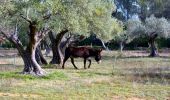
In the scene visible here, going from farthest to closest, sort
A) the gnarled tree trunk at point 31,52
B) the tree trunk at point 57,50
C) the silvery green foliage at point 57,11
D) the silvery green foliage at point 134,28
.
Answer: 1. the silvery green foliage at point 134,28
2. the tree trunk at point 57,50
3. the gnarled tree trunk at point 31,52
4. the silvery green foliage at point 57,11

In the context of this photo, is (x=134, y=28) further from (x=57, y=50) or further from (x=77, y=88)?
(x=77, y=88)

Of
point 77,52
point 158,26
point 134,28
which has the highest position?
point 158,26

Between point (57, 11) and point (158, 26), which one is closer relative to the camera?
point (57, 11)

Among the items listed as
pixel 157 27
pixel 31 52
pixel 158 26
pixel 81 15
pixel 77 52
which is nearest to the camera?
pixel 81 15

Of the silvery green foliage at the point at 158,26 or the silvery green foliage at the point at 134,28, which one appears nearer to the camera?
the silvery green foliage at the point at 158,26

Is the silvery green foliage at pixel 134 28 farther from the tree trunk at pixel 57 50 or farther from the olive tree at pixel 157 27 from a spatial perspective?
the tree trunk at pixel 57 50

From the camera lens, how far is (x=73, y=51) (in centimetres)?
3053

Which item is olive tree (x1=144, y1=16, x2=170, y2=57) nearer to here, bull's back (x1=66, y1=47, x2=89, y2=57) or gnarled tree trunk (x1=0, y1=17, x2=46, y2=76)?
bull's back (x1=66, y1=47, x2=89, y2=57)

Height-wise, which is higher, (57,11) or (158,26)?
(57,11)

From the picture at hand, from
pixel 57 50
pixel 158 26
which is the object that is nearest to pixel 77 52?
pixel 57 50

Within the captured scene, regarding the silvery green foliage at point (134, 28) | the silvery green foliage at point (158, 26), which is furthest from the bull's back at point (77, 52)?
the silvery green foliage at point (134, 28)

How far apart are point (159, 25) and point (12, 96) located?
35.7 meters

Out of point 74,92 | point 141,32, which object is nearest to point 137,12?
point 141,32

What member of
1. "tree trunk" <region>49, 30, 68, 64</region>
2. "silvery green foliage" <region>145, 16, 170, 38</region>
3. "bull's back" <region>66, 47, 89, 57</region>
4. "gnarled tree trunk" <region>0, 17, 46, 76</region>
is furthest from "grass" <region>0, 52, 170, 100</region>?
"silvery green foliage" <region>145, 16, 170, 38</region>
